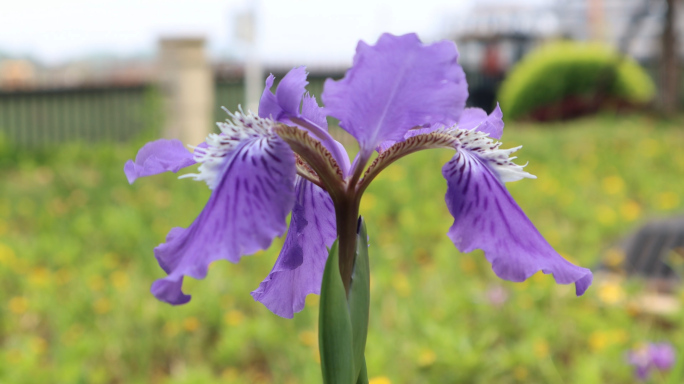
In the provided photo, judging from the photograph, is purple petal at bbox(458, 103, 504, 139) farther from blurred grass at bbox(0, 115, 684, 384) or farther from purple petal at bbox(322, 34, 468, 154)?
blurred grass at bbox(0, 115, 684, 384)

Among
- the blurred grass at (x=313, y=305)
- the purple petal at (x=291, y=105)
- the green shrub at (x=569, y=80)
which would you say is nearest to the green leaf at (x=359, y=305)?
the purple petal at (x=291, y=105)

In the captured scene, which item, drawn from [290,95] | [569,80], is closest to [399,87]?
[290,95]

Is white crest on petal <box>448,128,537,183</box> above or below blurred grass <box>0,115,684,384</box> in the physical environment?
above

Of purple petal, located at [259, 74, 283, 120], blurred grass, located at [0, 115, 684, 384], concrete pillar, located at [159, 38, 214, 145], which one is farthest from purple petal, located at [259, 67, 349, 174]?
concrete pillar, located at [159, 38, 214, 145]

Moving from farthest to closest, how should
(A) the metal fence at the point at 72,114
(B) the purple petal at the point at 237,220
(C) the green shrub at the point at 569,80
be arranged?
(C) the green shrub at the point at 569,80
(A) the metal fence at the point at 72,114
(B) the purple petal at the point at 237,220

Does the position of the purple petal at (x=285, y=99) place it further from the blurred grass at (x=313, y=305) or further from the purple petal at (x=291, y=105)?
the blurred grass at (x=313, y=305)

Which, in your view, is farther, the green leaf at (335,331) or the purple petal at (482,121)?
the purple petal at (482,121)
